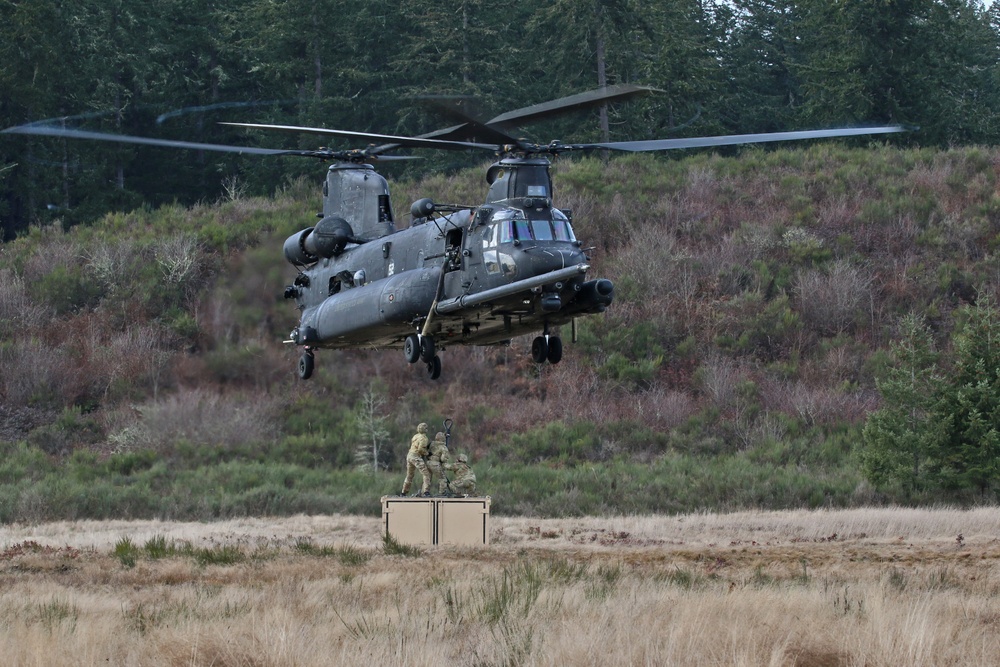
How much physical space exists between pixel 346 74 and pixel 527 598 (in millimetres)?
39281

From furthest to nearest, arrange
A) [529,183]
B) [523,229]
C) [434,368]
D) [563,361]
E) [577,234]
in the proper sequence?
[577,234], [563,361], [434,368], [529,183], [523,229]

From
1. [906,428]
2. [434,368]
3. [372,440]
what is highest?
[434,368]

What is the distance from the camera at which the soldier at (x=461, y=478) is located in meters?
23.1

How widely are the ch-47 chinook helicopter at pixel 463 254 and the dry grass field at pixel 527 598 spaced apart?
3606 mm

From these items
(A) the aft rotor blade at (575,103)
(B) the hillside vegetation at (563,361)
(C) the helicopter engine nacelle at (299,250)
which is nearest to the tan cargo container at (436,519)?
(C) the helicopter engine nacelle at (299,250)

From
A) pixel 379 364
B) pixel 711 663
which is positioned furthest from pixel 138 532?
pixel 711 663

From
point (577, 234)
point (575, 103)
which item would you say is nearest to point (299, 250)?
point (575, 103)

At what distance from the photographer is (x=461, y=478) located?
2317 cm

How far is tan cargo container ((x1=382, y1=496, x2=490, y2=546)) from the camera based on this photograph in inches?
861

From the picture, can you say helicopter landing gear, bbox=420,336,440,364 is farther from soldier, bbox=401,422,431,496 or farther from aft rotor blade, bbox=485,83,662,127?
aft rotor blade, bbox=485,83,662,127

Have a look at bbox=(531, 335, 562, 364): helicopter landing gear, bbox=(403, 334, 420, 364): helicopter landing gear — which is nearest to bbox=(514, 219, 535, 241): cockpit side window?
bbox=(531, 335, 562, 364): helicopter landing gear

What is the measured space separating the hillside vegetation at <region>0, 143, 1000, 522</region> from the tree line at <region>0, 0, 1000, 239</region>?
4407 millimetres

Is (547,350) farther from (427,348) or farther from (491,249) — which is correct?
(491,249)

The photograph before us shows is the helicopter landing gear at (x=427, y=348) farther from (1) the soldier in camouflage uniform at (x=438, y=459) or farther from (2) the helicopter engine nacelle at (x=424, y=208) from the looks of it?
(1) the soldier in camouflage uniform at (x=438, y=459)
